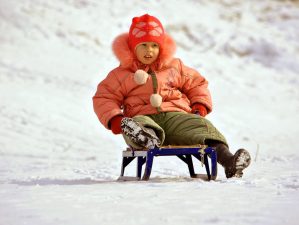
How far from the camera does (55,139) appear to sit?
296 inches

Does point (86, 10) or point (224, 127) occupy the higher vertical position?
point (86, 10)

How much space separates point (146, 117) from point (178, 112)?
33 cm

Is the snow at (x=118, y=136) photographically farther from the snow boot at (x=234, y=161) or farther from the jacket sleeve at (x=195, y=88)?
the jacket sleeve at (x=195, y=88)

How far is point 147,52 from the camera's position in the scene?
3844 mm

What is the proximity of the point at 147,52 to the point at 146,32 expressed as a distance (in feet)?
0.45

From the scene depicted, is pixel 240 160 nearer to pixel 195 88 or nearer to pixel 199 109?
pixel 199 109

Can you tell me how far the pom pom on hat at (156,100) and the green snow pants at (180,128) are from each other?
0.32 feet

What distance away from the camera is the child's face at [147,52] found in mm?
3850

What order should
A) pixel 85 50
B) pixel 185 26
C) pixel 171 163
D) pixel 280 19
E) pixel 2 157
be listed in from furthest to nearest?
pixel 280 19 → pixel 185 26 → pixel 85 50 → pixel 2 157 → pixel 171 163

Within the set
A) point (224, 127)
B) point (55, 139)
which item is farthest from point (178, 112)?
point (224, 127)

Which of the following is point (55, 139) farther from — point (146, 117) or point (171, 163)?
point (146, 117)

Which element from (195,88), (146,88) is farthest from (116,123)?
(195,88)

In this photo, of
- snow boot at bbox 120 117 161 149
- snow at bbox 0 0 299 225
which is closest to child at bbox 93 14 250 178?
snow boot at bbox 120 117 161 149

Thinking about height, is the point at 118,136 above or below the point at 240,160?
above
